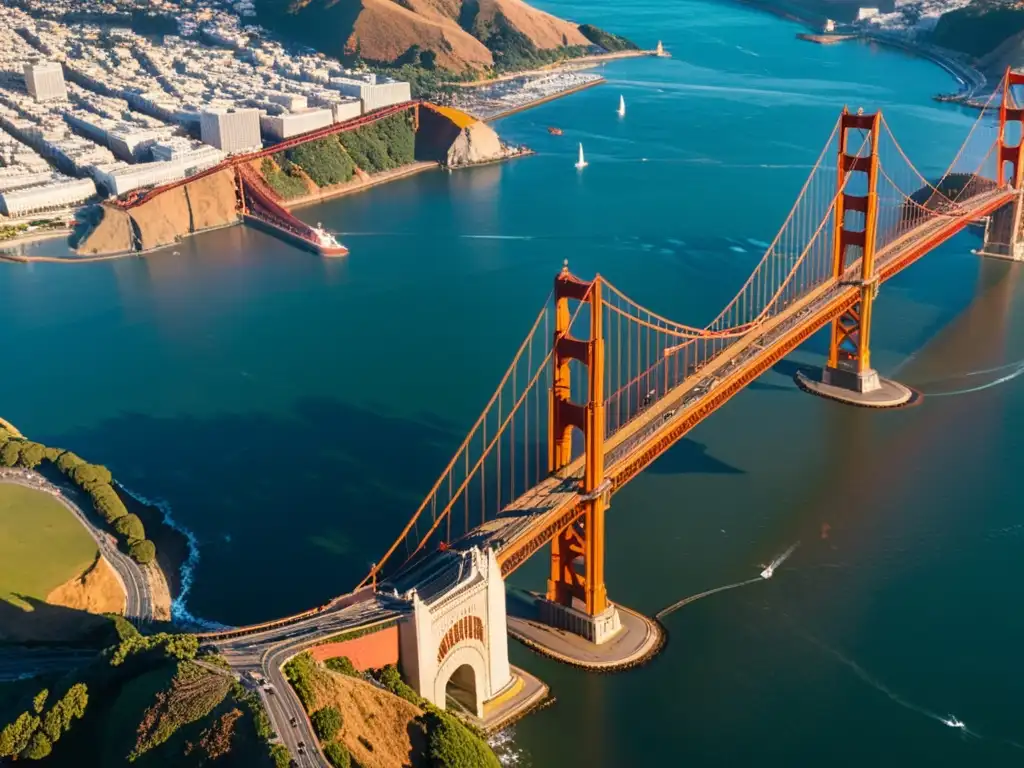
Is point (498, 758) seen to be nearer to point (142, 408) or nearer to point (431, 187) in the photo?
point (142, 408)

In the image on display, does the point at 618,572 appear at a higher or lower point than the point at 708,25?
lower

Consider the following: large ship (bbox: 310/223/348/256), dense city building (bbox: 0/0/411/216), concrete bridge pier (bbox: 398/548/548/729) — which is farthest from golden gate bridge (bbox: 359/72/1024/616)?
dense city building (bbox: 0/0/411/216)

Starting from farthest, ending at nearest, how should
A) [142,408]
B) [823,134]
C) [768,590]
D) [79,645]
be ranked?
[823,134]
[142,408]
[768,590]
[79,645]

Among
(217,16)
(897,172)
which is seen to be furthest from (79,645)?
(217,16)

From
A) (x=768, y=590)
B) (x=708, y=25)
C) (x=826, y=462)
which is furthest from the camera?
(x=708, y=25)

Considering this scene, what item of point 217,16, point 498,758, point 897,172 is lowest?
point 498,758

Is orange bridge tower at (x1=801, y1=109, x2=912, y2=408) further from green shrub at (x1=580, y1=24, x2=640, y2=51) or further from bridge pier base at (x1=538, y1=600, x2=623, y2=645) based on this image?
green shrub at (x1=580, y1=24, x2=640, y2=51)

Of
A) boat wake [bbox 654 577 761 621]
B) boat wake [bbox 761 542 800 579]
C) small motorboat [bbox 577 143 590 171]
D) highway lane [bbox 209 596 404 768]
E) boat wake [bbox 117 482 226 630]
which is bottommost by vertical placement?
boat wake [bbox 654 577 761 621]

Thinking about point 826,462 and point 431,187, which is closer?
point 826,462
